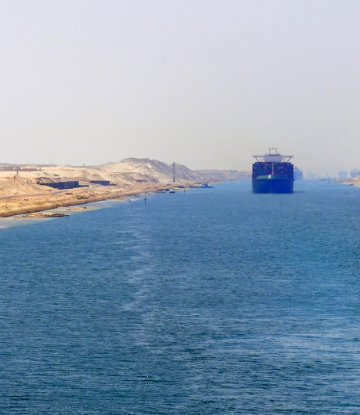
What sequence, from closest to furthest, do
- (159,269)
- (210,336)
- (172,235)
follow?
(210,336), (159,269), (172,235)

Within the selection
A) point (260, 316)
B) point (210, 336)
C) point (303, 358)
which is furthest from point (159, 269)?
point (303, 358)

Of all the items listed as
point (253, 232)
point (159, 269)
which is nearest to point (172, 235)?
point (253, 232)

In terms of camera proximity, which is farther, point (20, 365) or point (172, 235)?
point (172, 235)

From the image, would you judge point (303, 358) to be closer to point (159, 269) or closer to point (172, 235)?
point (159, 269)

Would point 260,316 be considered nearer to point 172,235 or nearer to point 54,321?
point 54,321

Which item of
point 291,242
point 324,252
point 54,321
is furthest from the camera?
point 291,242

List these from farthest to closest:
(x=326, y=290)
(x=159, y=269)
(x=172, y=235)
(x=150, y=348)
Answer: (x=172, y=235) → (x=159, y=269) → (x=326, y=290) → (x=150, y=348)
